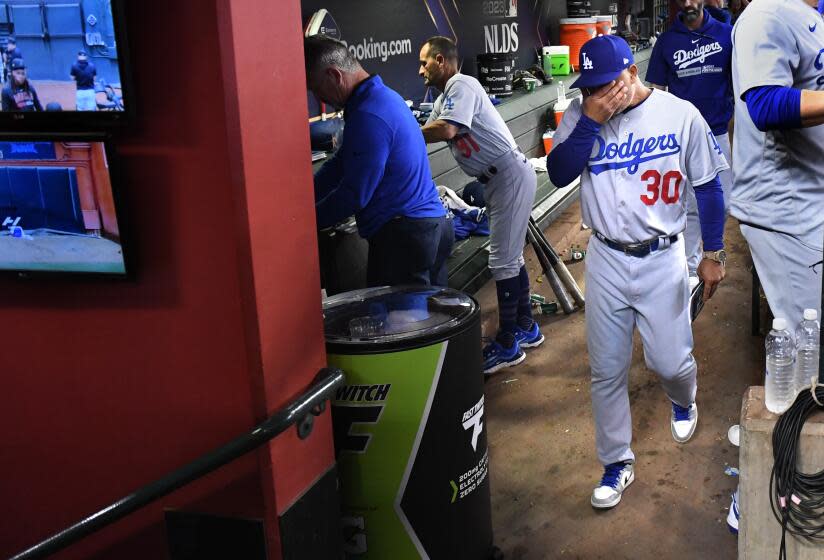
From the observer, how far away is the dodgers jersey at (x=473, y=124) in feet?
17.3

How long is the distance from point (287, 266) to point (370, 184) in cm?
157

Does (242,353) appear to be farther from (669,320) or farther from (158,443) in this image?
(669,320)

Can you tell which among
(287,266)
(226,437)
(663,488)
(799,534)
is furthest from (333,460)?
(663,488)

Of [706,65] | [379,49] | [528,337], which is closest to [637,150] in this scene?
[528,337]

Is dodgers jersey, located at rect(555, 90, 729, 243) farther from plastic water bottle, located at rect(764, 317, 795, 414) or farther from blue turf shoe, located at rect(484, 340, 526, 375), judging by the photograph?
blue turf shoe, located at rect(484, 340, 526, 375)

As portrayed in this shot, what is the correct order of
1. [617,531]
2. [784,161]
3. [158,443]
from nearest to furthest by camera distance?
[158,443] → [784,161] → [617,531]

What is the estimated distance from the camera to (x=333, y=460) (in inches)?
109

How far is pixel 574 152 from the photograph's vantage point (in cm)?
351

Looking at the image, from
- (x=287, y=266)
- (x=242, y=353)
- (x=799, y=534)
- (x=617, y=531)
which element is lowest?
(x=617, y=531)

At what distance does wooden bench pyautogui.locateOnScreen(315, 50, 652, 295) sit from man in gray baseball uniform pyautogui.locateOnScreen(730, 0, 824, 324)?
2.15m

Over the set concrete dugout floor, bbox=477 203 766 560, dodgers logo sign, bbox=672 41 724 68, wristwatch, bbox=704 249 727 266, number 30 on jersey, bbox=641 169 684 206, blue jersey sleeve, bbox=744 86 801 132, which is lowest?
concrete dugout floor, bbox=477 203 766 560

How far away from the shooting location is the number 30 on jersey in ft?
11.6

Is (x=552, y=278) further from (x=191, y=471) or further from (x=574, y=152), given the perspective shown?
(x=191, y=471)

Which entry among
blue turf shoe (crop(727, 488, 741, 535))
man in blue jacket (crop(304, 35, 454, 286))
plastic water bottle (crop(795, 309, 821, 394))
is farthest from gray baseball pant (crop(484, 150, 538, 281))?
plastic water bottle (crop(795, 309, 821, 394))
